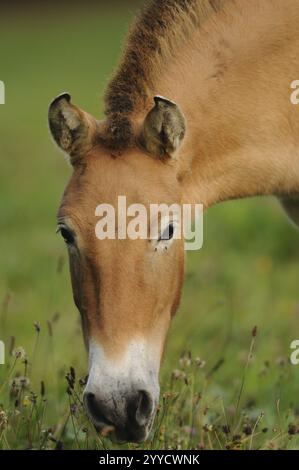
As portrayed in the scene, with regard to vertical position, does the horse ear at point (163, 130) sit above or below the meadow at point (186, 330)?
above

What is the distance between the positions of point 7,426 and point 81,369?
1568 mm

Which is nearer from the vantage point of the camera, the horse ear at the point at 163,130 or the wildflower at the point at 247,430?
the horse ear at the point at 163,130

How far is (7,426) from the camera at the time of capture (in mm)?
4844

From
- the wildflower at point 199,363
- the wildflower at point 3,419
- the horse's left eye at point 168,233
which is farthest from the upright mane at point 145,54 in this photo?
the wildflower at point 3,419

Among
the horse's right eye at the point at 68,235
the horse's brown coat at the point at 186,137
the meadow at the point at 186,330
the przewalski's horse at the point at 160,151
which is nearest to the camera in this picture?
the przewalski's horse at the point at 160,151

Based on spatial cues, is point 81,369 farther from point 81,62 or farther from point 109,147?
point 81,62

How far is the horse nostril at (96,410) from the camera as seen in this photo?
3.95 meters

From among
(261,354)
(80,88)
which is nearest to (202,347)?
(261,354)

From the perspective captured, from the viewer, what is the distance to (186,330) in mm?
7703

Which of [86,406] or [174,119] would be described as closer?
[86,406]

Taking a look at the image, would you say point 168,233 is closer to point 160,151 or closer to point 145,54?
point 160,151

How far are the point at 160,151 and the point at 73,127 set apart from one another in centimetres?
43

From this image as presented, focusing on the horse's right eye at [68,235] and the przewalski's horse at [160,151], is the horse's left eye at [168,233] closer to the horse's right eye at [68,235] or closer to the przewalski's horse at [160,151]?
the przewalski's horse at [160,151]

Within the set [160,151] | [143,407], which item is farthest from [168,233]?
[143,407]
